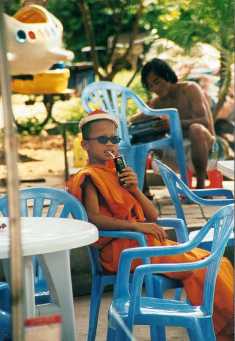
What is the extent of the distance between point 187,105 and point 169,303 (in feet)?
14.0

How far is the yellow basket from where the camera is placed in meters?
11.3

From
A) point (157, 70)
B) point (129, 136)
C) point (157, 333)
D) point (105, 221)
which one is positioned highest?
point (157, 70)

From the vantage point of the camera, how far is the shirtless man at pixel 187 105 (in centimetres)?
889

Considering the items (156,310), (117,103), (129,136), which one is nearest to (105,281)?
(156,310)

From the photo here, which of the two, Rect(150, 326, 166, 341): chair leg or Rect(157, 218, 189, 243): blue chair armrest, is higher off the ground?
Rect(157, 218, 189, 243): blue chair armrest

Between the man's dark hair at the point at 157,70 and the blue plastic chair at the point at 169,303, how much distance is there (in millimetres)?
3972

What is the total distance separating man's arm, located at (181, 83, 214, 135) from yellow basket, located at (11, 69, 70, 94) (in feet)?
8.05

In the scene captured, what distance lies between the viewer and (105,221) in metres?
5.54

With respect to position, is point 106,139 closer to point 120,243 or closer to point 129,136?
point 120,243

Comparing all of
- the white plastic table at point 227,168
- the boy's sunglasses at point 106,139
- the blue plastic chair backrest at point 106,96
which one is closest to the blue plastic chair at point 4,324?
the boy's sunglasses at point 106,139

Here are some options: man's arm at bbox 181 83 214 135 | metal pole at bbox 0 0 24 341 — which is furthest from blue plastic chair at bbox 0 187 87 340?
man's arm at bbox 181 83 214 135

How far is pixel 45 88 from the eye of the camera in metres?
11.4

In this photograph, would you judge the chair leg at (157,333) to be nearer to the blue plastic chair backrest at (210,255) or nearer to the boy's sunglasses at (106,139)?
the blue plastic chair backrest at (210,255)

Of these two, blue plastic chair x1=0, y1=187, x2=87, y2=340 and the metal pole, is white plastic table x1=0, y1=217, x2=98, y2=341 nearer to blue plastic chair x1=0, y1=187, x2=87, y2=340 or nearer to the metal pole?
blue plastic chair x1=0, y1=187, x2=87, y2=340
